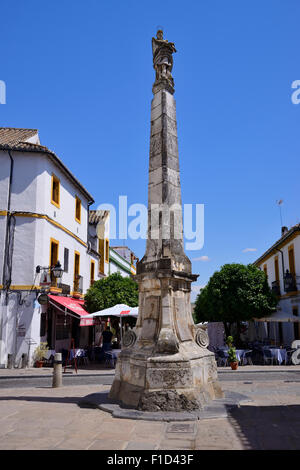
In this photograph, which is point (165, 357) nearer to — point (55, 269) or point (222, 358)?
point (55, 269)

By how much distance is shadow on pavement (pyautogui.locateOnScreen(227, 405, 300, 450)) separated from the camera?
4227 millimetres

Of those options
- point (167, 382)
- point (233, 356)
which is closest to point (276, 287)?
point (233, 356)

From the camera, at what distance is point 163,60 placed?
25.9 feet

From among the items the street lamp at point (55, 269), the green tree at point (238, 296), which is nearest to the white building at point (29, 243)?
the street lamp at point (55, 269)

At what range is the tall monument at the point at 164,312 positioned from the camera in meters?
5.76

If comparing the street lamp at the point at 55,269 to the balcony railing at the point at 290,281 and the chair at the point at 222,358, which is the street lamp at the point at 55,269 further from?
the balcony railing at the point at 290,281

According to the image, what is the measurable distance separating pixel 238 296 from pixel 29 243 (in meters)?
10.8

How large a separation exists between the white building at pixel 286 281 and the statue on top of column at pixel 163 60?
1336cm

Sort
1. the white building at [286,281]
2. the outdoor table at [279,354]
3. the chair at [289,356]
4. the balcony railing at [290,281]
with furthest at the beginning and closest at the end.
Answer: the balcony railing at [290,281]
the white building at [286,281]
the chair at [289,356]
the outdoor table at [279,354]

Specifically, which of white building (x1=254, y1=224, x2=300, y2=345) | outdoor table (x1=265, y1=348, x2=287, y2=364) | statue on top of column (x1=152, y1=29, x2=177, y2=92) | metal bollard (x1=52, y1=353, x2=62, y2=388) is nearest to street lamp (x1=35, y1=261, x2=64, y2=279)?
metal bollard (x1=52, y1=353, x2=62, y2=388)

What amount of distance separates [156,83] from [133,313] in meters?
8.69

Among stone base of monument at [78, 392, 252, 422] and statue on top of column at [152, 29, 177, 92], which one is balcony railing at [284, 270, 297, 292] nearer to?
stone base of monument at [78, 392, 252, 422]

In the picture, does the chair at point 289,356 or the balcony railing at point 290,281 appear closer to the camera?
the chair at point 289,356
